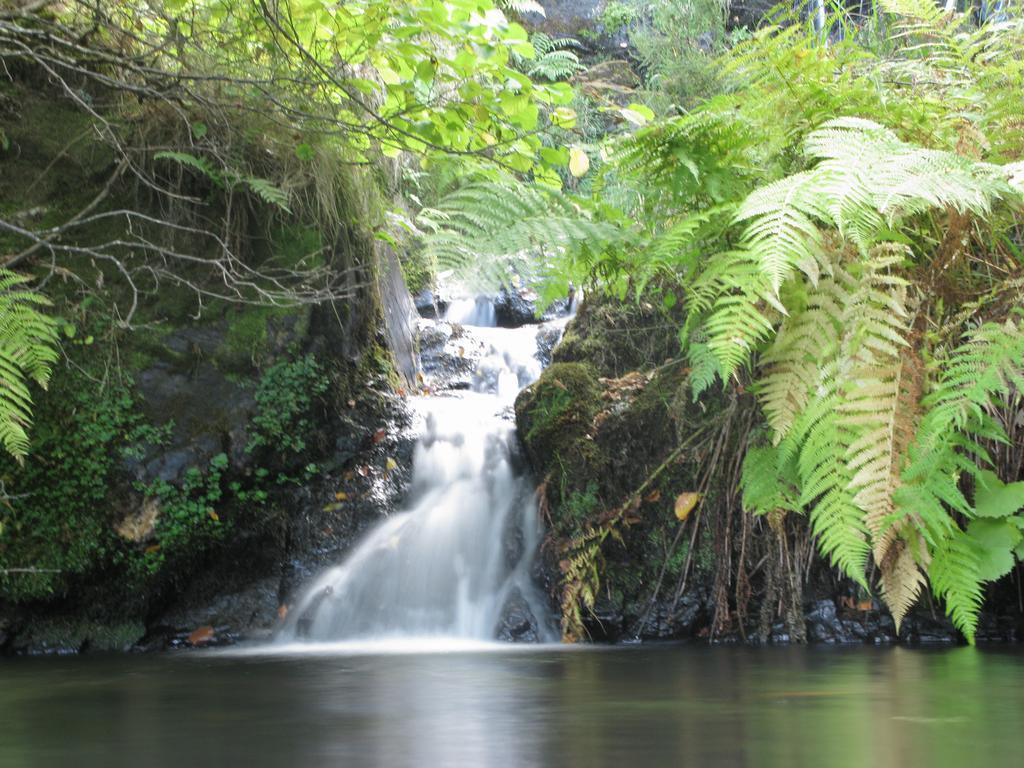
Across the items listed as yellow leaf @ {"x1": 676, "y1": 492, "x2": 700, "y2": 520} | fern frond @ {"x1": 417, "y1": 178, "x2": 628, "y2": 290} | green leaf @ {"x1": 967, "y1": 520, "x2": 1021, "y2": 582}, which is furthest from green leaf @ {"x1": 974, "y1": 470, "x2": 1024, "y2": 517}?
fern frond @ {"x1": 417, "y1": 178, "x2": 628, "y2": 290}

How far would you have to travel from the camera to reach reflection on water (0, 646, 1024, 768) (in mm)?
1668

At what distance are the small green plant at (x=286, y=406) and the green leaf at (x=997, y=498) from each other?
330 cm

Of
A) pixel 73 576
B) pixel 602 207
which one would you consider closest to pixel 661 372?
pixel 602 207

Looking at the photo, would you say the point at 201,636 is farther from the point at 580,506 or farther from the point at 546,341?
the point at 546,341

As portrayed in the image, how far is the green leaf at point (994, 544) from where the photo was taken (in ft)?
9.70

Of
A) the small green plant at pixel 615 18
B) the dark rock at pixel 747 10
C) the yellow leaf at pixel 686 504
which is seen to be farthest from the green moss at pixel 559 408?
the dark rock at pixel 747 10

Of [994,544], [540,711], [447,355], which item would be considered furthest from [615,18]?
[540,711]

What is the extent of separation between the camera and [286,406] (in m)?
4.89

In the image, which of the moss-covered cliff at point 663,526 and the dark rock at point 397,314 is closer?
the moss-covered cliff at point 663,526

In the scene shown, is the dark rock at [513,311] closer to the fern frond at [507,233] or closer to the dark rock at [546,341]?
the dark rock at [546,341]

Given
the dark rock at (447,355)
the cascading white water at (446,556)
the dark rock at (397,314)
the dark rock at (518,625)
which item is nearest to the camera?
the dark rock at (518,625)

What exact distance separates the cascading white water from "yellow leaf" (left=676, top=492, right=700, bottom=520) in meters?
0.82

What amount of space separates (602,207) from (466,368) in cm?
387

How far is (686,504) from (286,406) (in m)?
2.21
